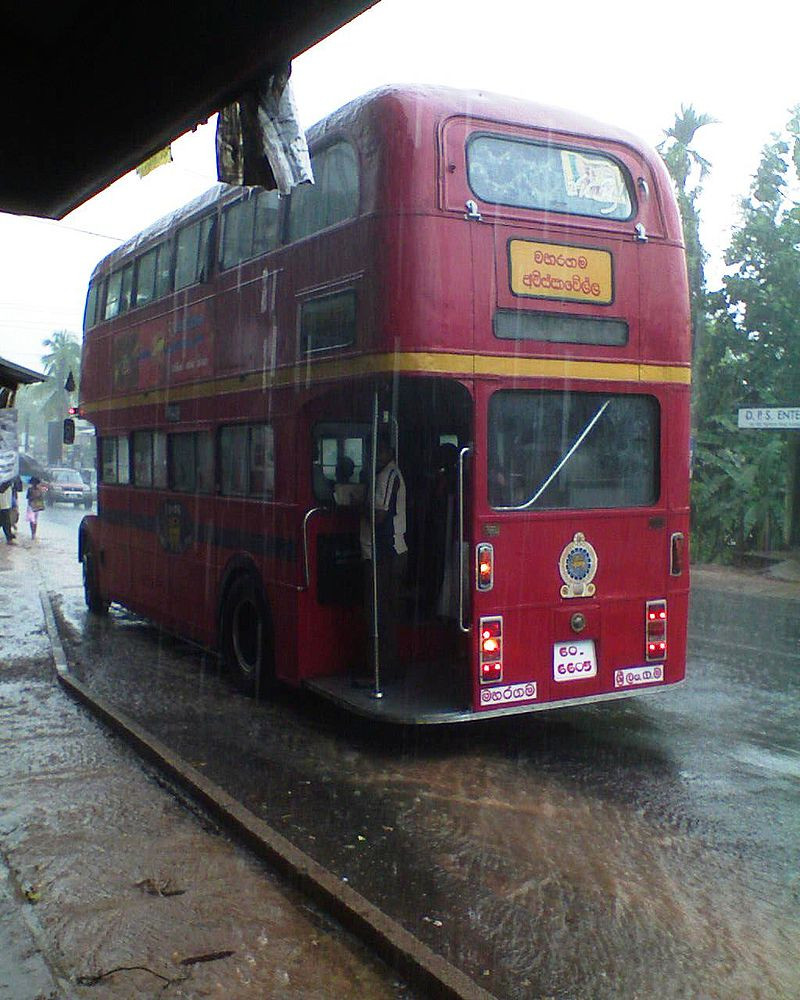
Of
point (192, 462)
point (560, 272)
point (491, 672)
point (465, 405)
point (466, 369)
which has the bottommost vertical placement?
point (491, 672)

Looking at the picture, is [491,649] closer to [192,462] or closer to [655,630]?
[655,630]

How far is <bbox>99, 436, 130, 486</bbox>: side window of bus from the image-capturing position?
41.2 ft

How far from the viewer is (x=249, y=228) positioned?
8898 mm

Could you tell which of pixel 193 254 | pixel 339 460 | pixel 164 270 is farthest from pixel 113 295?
pixel 339 460

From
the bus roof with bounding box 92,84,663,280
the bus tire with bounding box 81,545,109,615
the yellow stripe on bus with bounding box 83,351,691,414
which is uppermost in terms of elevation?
the bus roof with bounding box 92,84,663,280

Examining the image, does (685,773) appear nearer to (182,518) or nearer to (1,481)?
(182,518)

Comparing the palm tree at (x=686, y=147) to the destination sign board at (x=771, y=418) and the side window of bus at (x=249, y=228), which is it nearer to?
the destination sign board at (x=771, y=418)

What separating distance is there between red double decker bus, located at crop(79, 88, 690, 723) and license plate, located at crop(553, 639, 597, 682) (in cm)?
1

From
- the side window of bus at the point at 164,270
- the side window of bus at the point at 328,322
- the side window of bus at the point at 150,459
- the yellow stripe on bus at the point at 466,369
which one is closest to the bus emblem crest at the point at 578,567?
the yellow stripe on bus at the point at 466,369

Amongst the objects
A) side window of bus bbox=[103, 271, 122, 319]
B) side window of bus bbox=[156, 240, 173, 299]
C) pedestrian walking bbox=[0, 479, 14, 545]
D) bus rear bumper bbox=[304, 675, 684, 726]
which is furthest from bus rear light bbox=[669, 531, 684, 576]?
pedestrian walking bbox=[0, 479, 14, 545]

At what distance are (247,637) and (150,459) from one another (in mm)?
3147

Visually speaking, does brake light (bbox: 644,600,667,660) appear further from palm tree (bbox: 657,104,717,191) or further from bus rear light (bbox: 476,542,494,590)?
palm tree (bbox: 657,104,717,191)

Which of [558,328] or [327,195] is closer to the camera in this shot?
[558,328]

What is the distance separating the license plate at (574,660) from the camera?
7242 mm
